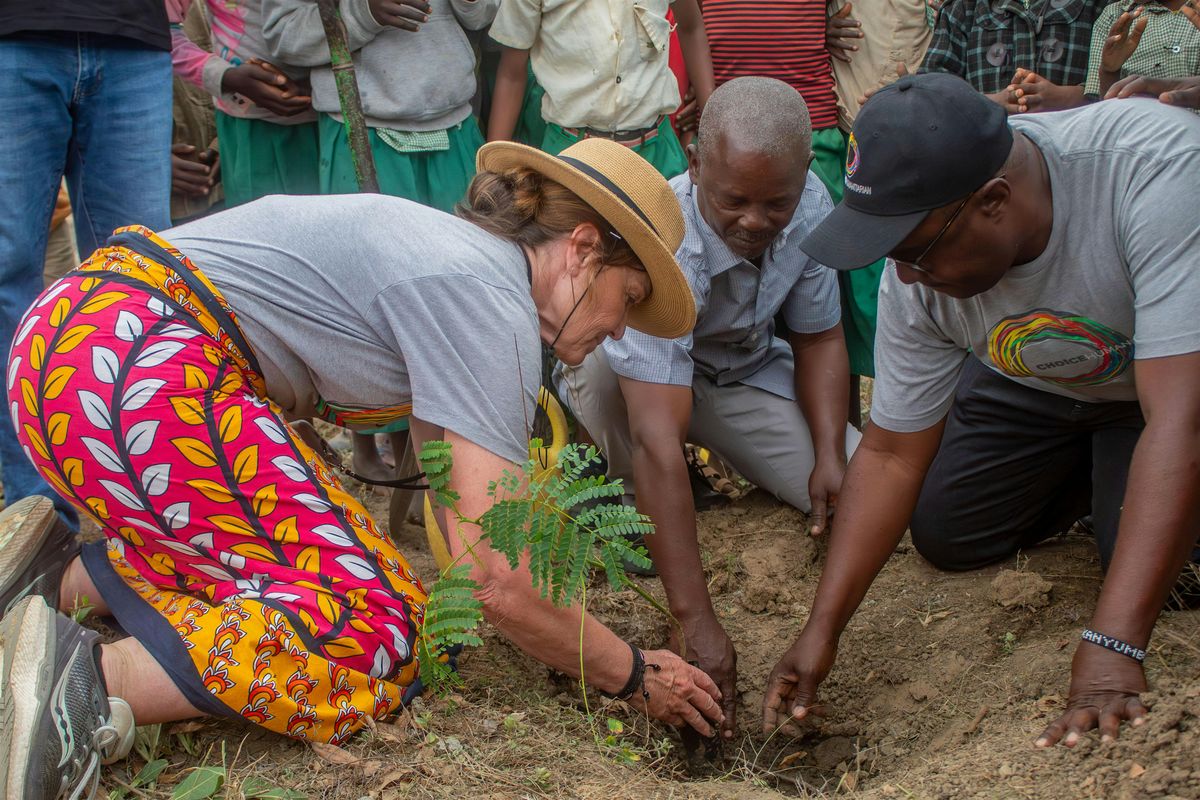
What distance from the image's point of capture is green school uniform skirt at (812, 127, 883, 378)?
13.8 feet

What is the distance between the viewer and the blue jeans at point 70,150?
10.2 feet

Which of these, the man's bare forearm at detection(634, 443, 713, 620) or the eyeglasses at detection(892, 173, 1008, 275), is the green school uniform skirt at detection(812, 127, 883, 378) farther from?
the eyeglasses at detection(892, 173, 1008, 275)

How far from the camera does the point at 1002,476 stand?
10.9 ft

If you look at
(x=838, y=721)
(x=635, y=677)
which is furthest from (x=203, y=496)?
(x=838, y=721)

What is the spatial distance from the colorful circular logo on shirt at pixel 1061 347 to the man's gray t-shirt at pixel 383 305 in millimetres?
1196

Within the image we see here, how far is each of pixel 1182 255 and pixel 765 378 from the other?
1.89 m

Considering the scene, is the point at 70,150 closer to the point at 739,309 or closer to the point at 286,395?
the point at 286,395

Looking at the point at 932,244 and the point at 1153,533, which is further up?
the point at 932,244

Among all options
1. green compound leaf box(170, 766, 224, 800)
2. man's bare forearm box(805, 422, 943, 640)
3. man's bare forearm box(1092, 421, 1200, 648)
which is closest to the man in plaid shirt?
man's bare forearm box(805, 422, 943, 640)

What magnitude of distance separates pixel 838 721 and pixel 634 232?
1.49 m

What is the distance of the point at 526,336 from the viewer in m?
2.10

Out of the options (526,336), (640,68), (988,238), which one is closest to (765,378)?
(640,68)

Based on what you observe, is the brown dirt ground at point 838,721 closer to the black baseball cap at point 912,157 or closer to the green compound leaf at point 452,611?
the green compound leaf at point 452,611

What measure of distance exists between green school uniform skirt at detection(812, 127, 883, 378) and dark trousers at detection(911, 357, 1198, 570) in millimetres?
793
